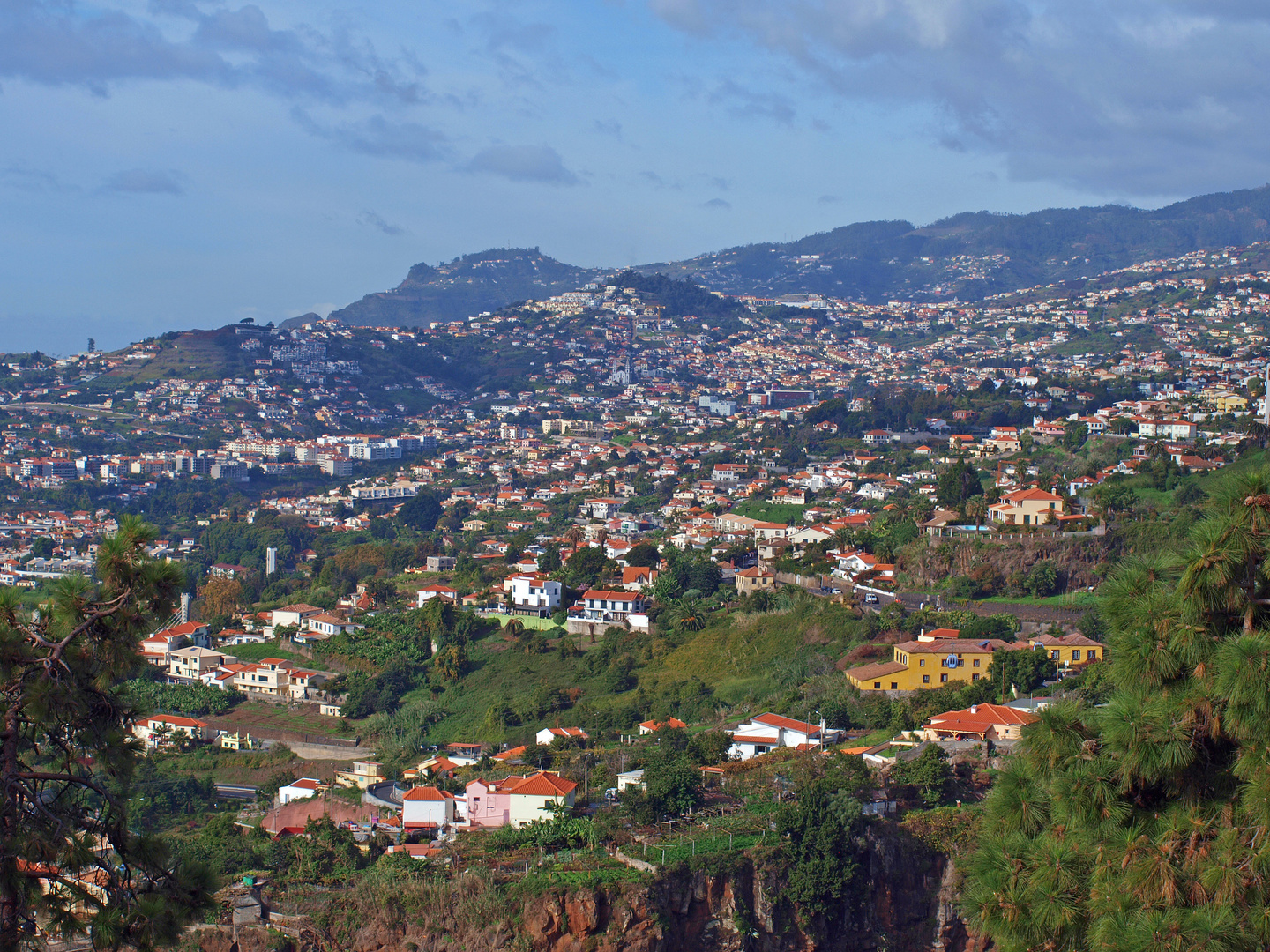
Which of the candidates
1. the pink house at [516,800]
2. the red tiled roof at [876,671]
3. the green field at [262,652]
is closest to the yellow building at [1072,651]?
the red tiled roof at [876,671]

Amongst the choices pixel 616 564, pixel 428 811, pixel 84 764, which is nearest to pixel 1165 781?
pixel 84 764

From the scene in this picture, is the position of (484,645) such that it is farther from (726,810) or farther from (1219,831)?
(1219,831)

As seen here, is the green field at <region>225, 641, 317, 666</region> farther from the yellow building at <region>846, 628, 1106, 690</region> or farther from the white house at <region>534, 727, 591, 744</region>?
the yellow building at <region>846, 628, 1106, 690</region>

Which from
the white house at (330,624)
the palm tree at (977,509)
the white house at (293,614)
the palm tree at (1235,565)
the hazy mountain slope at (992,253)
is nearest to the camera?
the palm tree at (1235,565)

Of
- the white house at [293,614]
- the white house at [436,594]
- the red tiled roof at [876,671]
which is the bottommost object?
the red tiled roof at [876,671]

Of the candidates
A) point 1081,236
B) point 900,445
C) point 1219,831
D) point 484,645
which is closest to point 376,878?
point 1219,831

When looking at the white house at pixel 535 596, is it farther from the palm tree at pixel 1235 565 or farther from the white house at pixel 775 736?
the palm tree at pixel 1235 565

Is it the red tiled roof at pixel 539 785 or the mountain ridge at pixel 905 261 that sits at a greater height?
the mountain ridge at pixel 905 261

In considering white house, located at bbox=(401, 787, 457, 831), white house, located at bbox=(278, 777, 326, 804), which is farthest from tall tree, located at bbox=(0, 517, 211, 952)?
white house, located at bbox=(278, 777, 326, 804)
